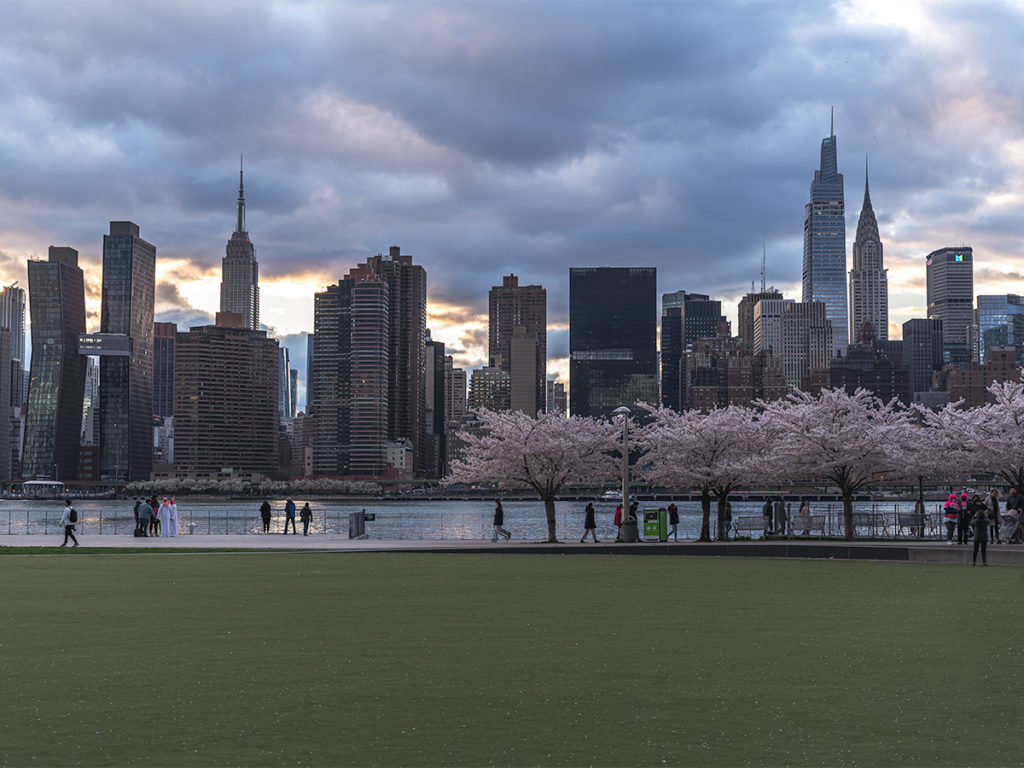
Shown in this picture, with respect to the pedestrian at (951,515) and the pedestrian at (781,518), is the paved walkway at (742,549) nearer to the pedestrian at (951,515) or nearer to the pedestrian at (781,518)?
the pedestrian at (951,515)

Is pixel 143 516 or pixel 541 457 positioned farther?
pixel 143 516

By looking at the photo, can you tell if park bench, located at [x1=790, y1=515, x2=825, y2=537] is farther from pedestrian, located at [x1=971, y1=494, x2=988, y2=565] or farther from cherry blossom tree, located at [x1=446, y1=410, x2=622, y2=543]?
pedestrian, located at [x1=971, y1=494, x2=988, y2=565]

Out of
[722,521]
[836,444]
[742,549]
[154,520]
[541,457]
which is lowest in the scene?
[742,549]

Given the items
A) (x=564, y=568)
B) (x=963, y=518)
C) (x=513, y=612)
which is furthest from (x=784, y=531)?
(x=513, y=612)

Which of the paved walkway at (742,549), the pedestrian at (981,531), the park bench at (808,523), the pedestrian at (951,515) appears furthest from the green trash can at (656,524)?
the pedestrian at (981,531)

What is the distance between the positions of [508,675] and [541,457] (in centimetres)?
4102

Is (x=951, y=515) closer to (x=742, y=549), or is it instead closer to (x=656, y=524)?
(x=742, y=549)

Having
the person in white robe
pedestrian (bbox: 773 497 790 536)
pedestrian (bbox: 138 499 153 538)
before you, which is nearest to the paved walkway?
pedestrian (bbox: 773 497 790 536)

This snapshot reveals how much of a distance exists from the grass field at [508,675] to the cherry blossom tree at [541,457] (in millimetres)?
28383

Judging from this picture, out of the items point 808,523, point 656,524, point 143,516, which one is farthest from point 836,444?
point 143,516

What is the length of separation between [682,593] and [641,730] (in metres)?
14.0

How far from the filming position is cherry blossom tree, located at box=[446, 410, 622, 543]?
5334 cm

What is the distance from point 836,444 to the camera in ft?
169

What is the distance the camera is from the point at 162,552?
133 ft
